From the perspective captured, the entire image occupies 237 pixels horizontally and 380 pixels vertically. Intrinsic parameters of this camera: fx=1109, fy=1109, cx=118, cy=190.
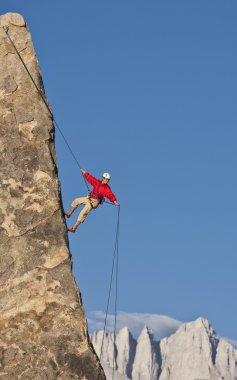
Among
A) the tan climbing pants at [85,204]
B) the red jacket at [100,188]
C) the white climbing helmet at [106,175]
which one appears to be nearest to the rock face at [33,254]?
the white climbing helmet at [106,175]

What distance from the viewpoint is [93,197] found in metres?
38.8

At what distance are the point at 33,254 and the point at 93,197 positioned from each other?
17.4 ft

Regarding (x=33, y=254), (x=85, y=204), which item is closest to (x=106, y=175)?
(x=85, y=204)

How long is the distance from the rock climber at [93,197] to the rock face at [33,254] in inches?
130

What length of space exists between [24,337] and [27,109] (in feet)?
24.1

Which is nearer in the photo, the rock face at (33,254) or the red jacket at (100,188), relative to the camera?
the rock face at (33,254)

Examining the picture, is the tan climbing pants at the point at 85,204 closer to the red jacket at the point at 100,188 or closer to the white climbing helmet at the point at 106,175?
the red jacket at the point at 100,188

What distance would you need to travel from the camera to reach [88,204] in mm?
38938

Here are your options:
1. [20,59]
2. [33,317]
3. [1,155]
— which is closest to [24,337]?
[33,317]

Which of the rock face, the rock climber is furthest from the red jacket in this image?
the rock face

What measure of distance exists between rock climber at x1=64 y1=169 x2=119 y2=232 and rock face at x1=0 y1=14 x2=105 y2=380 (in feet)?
10.9

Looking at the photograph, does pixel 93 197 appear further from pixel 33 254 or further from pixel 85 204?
pixel 33 254

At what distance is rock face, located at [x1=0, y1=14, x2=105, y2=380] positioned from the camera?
33375 millimetres

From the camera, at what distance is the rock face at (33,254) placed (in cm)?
3338
